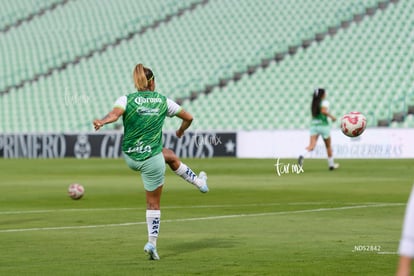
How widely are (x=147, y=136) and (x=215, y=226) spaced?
3781mm

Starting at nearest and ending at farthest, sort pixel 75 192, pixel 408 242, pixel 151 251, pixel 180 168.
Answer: pixel 408 242
pixel 151 251
pixel 180 168
pixel 75 192

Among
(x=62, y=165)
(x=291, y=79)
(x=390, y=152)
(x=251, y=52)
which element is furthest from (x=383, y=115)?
(x=62, y=165)

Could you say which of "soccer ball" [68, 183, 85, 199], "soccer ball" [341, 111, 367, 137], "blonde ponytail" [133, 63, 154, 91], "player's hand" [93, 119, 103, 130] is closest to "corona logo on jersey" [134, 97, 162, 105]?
"blonde ponytail" [133, 63, 154, 91]

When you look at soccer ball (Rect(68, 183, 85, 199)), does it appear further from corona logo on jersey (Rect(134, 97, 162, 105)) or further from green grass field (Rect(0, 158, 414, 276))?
corona logo on jersey (Rect(134, 97, 162, 105))

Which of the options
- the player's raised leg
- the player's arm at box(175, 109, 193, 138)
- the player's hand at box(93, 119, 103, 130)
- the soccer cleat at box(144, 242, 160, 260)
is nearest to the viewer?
the player's hand at box(93, 119, 103, 130)

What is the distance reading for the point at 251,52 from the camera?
4653 centimetres

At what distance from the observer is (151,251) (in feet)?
34.2

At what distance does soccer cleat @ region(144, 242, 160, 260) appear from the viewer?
10.4 metres

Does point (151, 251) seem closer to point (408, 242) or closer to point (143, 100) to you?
point (143, 100)

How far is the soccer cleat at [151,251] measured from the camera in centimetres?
1039

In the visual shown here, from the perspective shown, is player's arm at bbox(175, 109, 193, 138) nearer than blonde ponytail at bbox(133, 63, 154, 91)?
No

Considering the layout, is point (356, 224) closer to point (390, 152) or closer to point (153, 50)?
point (390, 152)

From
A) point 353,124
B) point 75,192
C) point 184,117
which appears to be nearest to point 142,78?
point 184,117

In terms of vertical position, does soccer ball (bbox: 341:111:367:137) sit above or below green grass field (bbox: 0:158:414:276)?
above
